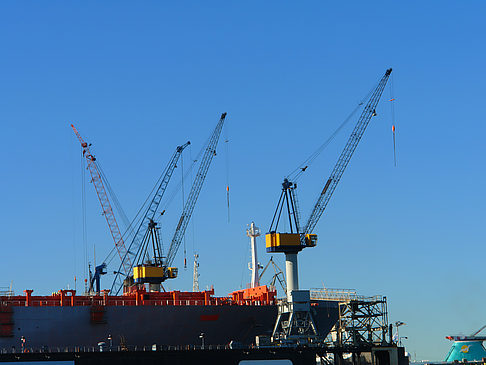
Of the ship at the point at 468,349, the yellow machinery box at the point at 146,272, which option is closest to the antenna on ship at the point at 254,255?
the yellow machinery box at the point at 146,272

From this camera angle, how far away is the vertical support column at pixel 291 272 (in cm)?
11612

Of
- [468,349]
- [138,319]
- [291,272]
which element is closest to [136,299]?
[138,319]

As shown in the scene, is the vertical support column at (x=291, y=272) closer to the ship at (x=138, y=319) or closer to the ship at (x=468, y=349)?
the ship at (x=138, y=319)

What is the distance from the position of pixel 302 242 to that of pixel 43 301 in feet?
127

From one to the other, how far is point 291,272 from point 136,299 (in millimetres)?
22564

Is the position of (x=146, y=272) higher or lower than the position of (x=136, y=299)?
higher

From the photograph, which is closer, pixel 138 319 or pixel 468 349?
pixel 138 319

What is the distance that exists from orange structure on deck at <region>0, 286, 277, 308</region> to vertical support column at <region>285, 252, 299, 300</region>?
4.69 m

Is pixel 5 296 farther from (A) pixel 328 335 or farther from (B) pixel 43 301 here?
(A) pixel 328 335

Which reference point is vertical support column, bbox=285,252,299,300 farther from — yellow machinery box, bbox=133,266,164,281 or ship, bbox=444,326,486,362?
ship, bbox=444,326,486,362

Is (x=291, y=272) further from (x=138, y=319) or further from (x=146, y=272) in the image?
(x=146, y=272)

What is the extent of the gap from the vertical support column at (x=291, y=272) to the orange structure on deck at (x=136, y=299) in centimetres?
469

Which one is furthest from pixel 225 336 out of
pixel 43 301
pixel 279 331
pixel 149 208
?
pixel 149 208

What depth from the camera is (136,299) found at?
11600 cm
